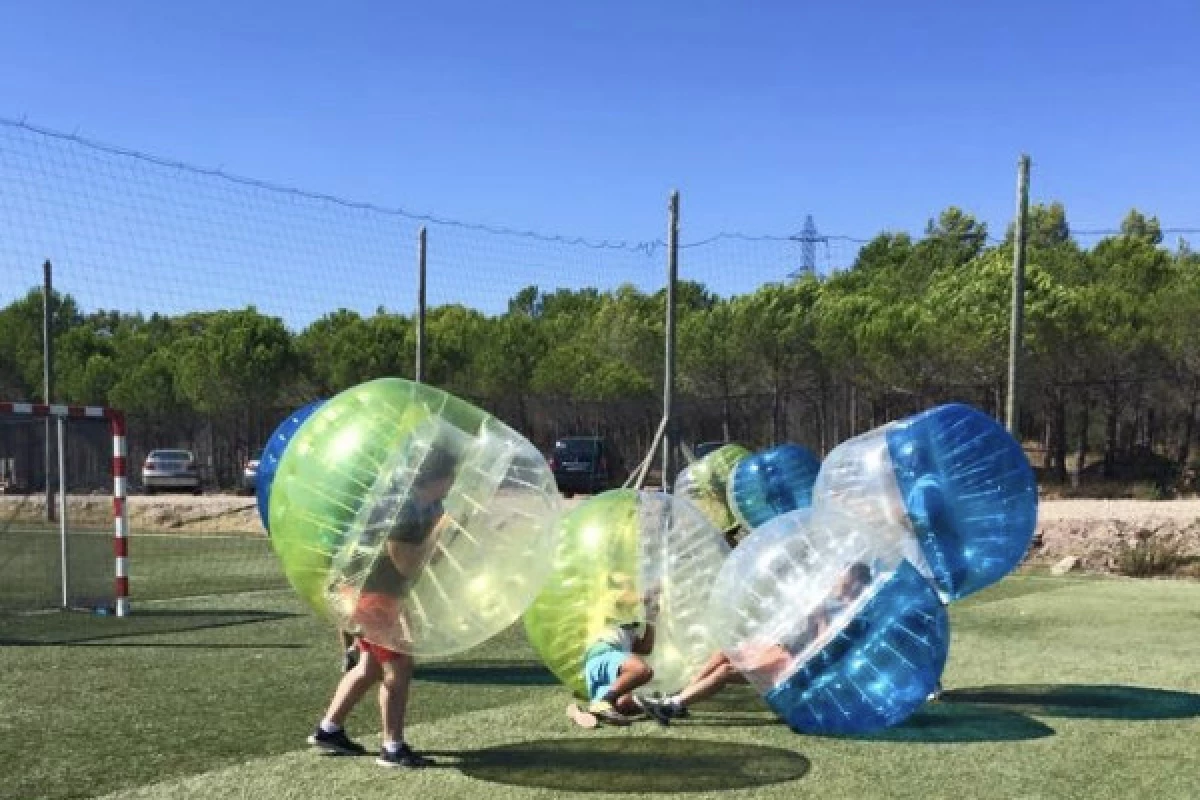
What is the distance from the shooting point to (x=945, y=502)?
666 cm

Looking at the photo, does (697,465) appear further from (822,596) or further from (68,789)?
(68,789)

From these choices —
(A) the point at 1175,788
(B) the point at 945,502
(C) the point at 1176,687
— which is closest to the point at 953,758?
(A) the point at 1175,788

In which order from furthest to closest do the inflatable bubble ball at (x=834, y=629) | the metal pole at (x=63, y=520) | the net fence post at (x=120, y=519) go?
the metal pole at (x=63, y=520), the net fence post at (x=120, y=519), the inflatable bubble ball at (x=834, y=629)

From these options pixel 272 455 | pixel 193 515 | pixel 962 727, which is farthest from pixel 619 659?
pixel 193 515

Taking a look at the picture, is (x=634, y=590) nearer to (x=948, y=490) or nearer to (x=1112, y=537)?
(x=948, y=490)

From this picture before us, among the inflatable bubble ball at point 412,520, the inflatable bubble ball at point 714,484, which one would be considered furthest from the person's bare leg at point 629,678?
the inflatable bubble ball at point 714,484

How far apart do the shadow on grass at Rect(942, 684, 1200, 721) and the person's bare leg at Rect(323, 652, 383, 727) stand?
345 cm

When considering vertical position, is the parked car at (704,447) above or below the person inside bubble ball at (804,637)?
below

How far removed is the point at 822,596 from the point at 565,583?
4.72ft

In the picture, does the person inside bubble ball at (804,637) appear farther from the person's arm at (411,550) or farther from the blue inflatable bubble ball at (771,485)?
the blue inflatable bubble ball at (771,485)

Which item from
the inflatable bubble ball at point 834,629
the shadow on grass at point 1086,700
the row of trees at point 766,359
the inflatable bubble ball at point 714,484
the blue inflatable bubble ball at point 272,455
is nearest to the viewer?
the inflatable bubble ball at point 834,629

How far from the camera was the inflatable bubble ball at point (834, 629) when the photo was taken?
18.4 feet

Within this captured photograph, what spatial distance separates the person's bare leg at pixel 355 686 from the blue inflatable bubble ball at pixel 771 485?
5175mm

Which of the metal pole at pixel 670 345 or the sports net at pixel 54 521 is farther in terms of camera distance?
the metal pole at pixel 670 345
